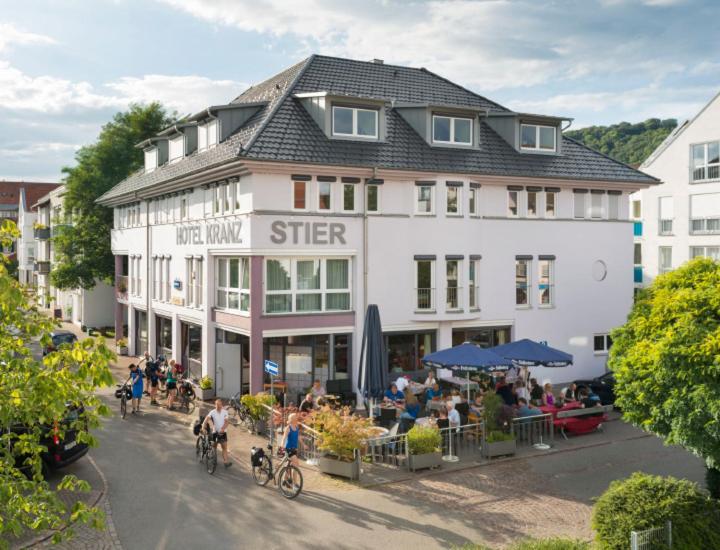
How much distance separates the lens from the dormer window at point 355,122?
82.7 feet

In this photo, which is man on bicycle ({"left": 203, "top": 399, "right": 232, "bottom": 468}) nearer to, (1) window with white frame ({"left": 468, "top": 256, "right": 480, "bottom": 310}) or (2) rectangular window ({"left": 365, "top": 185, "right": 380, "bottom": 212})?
(2) rectangular window ({"left": 365, "top": 185, "right": 380, "bottom": 212})

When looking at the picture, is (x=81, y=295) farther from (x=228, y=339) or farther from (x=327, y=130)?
(x=327, y=130)

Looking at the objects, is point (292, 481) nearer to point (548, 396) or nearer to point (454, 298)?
point (548, 396)

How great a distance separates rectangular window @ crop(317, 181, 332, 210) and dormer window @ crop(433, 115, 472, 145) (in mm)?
5219

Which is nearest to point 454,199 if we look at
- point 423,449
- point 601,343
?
point 601,343

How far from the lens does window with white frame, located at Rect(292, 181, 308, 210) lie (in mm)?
23812

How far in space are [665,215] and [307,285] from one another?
89.1 feet

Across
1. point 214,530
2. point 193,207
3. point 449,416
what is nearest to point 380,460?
point 449,416

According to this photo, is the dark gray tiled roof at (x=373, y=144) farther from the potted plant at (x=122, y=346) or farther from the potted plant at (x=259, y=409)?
the potted plant at (x=122, y=346)

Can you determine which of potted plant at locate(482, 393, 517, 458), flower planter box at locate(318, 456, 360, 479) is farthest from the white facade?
flower planter box at locate(318, 456, 360, 479)

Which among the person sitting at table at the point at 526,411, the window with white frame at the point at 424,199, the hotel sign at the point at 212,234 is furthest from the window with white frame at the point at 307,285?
the person sitting at table at the point at 526,411

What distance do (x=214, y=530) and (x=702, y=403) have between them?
8823mm

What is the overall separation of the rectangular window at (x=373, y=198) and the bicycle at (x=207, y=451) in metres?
10.7

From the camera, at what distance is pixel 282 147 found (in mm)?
23484
